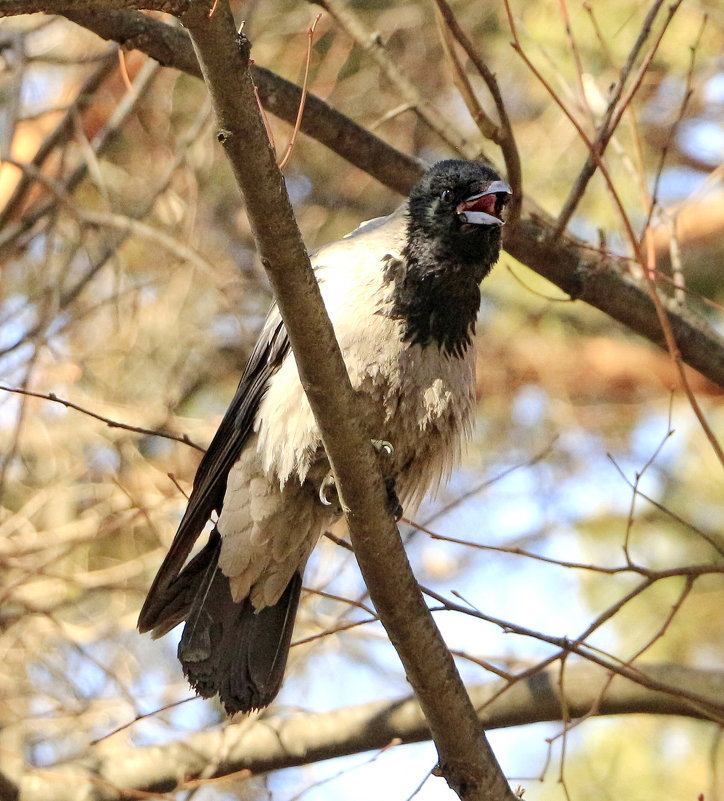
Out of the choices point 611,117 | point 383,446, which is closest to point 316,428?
point 383,446

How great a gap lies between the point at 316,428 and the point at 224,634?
80cm

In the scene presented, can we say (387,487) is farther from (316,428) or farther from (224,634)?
(224,634)

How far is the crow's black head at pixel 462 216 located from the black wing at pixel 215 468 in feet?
1.76

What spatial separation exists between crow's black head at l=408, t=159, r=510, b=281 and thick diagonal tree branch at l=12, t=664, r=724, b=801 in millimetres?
1318

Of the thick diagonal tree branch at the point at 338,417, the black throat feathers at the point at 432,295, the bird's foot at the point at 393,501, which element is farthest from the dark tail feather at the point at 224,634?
the black throat feathers at the point at 432,295

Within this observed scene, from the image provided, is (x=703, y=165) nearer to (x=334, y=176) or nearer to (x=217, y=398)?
(x=334, y=176)

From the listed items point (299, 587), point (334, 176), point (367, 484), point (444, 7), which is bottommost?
point (367, 484)

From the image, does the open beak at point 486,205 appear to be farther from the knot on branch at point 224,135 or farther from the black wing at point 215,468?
the knot on branch at point 224,135

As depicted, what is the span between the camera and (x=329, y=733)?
11.2 ft

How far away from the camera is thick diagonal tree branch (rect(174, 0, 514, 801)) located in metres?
2.13

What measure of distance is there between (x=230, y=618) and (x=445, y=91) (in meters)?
4.00

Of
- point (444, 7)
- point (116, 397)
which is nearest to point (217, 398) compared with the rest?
point (116, 397)

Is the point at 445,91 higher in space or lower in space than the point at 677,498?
higher

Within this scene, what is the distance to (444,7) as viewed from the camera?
3225mm
